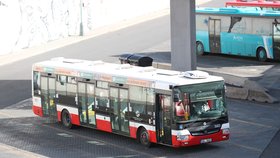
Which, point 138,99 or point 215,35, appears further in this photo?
point 215,35

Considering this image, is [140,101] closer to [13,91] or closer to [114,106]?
[114,106]

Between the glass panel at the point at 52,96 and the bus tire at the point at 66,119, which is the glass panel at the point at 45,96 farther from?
the bus tire at the point at 66,119

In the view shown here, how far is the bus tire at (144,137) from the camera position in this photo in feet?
82.7

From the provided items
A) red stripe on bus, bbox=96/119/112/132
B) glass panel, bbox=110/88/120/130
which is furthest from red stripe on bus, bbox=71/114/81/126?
glass panel, bbox=110/88/120/130

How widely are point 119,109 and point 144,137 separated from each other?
1.60 m

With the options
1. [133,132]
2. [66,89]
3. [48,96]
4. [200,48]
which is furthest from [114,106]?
[200,48]

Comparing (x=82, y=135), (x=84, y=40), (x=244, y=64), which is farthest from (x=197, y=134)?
(x=84, y=40)

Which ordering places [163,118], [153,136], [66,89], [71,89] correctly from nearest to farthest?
[163,118], [153,136], [71,89], [66,89]

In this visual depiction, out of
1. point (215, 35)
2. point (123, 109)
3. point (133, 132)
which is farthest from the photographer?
point (215, 35)

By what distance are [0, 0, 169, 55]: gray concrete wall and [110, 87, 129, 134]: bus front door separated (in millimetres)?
23795

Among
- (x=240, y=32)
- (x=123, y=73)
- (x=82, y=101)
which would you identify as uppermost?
(x=240, y=32)

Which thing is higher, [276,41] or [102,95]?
[276,41]

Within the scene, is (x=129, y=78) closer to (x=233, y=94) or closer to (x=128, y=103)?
(x=128, y=103)

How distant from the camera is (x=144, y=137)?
2545 cm
